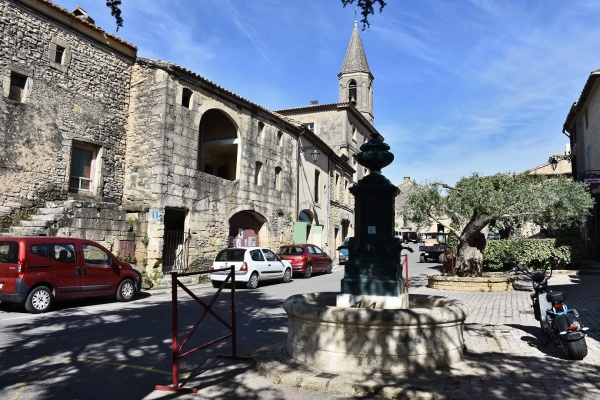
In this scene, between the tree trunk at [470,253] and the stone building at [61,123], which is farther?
the tree trunk at [470,253]

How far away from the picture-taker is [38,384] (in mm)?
4445

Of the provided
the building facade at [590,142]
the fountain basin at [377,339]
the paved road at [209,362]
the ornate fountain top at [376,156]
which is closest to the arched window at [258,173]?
the paved road at [209,362]

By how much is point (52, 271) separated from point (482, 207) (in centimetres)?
1136

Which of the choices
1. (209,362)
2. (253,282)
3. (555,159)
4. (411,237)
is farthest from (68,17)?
(411,237)

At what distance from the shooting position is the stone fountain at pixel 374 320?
4.43 meters

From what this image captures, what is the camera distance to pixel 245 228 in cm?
1992

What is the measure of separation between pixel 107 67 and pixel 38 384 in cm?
1428

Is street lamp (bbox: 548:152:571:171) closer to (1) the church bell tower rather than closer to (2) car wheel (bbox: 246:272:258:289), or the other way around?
(2) car wheel (bbox: 246:272:258:289)

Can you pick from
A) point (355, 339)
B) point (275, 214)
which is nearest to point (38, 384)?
point (355, 339)

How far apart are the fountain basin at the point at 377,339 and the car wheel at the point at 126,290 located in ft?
24.2

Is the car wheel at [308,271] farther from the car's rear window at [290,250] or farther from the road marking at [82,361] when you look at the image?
the road marking at [82,361]

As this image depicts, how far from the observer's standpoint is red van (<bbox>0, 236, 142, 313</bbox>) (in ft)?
27.9

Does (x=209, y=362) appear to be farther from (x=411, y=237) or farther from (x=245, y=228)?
(x=411, y=237)

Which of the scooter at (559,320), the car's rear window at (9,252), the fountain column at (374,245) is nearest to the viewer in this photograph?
the scooter at (559,320)
